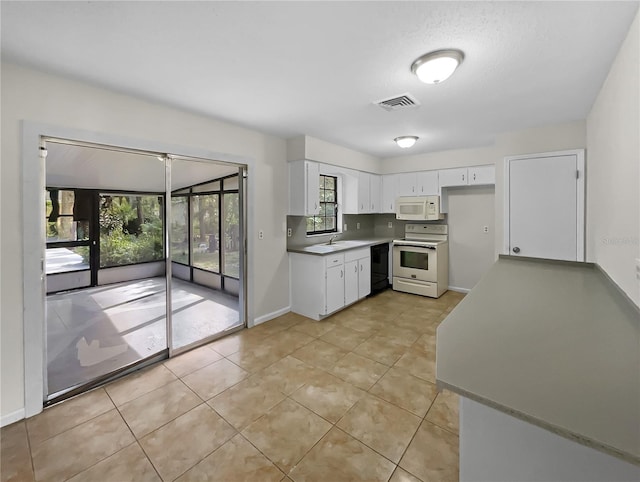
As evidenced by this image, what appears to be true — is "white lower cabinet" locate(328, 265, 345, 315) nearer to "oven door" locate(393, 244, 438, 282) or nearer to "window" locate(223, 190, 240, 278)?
"window" locate(223, 190, 240, 278)

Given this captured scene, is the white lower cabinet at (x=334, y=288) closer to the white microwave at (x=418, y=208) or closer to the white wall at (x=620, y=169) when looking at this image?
the white microwave at (x=418, y=208)

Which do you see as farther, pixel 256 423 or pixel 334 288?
pixel 334 288

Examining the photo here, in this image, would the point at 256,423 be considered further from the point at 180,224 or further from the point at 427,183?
the point at 427,183

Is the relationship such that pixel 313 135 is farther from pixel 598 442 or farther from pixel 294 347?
pixel 598 442

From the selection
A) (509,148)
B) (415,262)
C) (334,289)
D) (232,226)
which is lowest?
(334,289)

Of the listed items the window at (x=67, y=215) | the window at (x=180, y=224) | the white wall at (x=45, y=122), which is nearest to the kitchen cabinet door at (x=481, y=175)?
the white wall at (x=45, y=122)

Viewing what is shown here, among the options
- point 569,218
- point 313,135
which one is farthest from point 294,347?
point 569,218

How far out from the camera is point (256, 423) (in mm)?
1989

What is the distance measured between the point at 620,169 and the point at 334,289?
3.03 m

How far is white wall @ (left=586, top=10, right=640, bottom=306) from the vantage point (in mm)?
1545

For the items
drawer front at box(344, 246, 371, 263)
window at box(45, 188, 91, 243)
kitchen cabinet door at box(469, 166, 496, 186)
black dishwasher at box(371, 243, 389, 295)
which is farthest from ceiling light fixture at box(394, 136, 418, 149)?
window at box(45, 188, 91, 243)

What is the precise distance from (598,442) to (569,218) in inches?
139

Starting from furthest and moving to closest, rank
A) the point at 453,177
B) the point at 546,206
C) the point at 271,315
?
the point at 453,177 → the point at 271,315 → the point at 546,206

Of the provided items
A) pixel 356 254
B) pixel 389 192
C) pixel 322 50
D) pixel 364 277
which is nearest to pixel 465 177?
pixel 389 192
